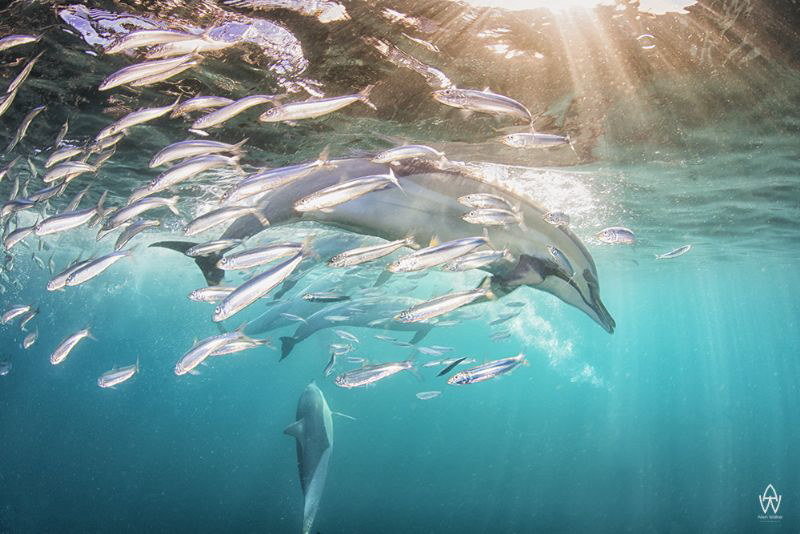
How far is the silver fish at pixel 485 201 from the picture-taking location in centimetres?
422

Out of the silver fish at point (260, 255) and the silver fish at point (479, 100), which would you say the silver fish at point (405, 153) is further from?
the silver fish at point (260, 255)

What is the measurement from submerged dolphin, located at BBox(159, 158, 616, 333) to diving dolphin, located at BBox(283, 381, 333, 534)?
3.20 m

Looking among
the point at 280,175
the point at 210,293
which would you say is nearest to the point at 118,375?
the point at 210,293

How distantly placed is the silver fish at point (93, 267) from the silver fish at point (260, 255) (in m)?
1.30

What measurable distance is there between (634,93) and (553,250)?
5213 mm

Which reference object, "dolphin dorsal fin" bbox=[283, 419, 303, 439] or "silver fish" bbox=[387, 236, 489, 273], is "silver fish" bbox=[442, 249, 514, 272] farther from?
"dolphin dorsal fin" bbox=[283, 419, 303, 439]

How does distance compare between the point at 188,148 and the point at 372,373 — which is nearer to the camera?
the point at 188,148

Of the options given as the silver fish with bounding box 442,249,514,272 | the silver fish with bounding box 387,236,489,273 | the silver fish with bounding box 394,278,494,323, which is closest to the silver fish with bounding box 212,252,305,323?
the silver fish with bounding box 387,236,489,273

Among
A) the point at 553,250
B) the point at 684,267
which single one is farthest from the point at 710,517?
the point at 553,250

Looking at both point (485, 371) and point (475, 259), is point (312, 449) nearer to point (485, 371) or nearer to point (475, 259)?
point (485, 371)

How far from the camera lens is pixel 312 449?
596cm

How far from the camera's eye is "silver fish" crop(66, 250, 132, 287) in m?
4.16

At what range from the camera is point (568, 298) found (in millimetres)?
5332

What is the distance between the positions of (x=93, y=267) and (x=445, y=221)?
398cm
